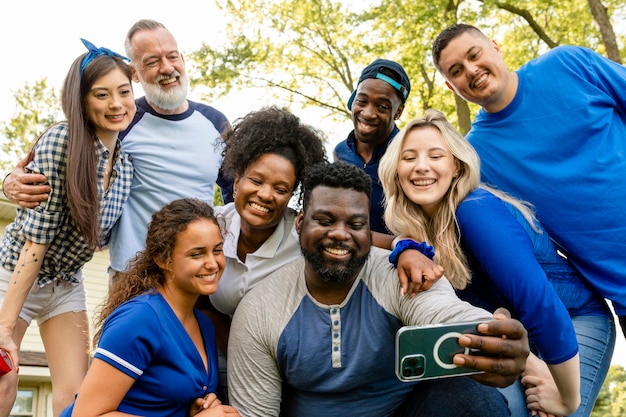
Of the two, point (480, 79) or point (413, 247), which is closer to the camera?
point (413, 247)

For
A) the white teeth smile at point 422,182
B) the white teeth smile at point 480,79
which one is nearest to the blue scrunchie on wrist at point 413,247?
the white teeth smile at point 422,182

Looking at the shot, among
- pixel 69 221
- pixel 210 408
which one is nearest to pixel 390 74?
pixel 69 221

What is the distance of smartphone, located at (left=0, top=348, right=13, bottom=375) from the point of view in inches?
150

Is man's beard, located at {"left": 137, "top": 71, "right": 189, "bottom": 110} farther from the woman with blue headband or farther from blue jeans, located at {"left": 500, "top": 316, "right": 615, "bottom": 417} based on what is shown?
blue jeans, located at {"left": 500, "top": 316, "right": 615, "bottom": 417}

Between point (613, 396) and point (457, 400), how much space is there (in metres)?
21.7

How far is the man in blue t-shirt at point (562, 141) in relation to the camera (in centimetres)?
379

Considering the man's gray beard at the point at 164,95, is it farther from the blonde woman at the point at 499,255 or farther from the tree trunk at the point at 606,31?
the tree trunk at the point at 606,31

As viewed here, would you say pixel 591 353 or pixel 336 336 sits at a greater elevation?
pixel 336 336

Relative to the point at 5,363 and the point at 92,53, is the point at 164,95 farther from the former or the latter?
the point at 5,363

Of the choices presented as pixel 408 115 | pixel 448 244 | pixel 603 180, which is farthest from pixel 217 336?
pixel 408 115

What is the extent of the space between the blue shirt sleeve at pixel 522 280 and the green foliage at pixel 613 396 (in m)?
14.0

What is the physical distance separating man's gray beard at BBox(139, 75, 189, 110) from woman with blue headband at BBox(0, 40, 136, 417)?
34cm

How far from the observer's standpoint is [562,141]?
3.88 metres

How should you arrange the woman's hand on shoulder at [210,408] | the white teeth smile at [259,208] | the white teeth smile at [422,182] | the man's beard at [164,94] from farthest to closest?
the man's beard at [164,94] < the white teeth smile at [259,208] < the white teeth smile at [422,182] < the woman's hand on shoulder at [210,408]
